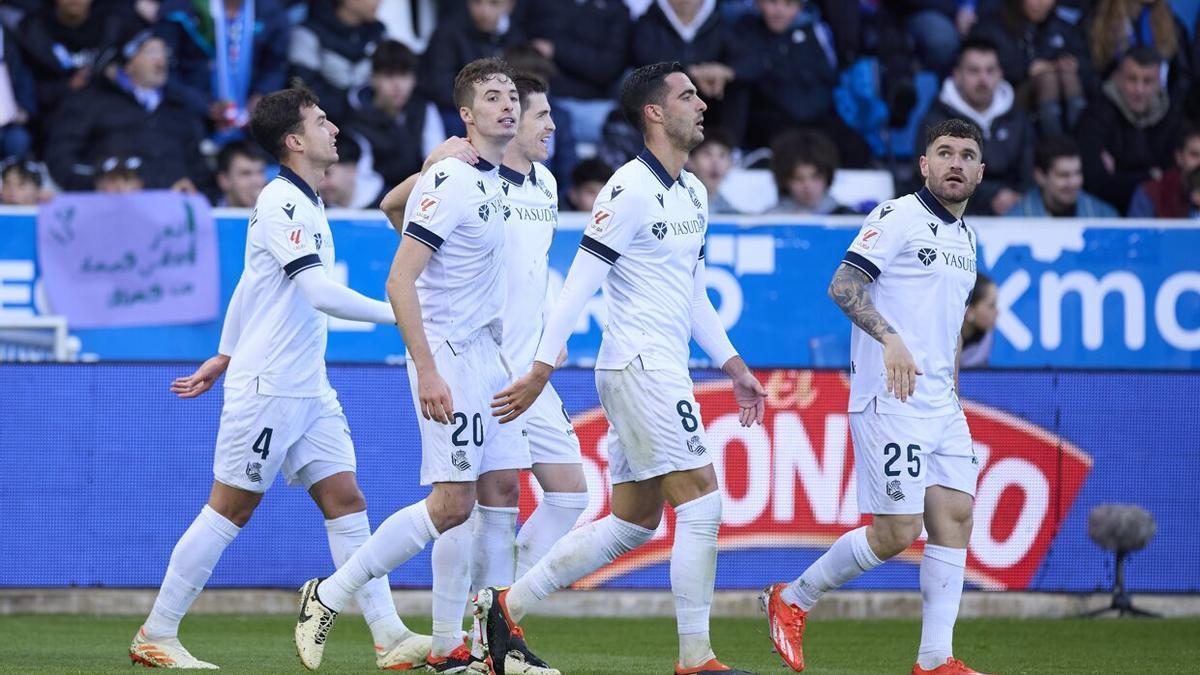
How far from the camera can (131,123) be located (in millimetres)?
14180

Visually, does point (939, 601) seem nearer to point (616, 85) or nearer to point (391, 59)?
point (391, 59)

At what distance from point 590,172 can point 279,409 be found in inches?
224

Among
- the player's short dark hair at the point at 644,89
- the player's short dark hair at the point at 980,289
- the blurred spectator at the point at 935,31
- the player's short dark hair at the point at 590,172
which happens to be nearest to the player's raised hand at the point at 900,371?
the player's short dark hair at the point at 644,89

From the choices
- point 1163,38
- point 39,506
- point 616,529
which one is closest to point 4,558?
point 39,506

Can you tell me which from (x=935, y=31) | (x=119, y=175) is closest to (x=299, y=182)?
(x=119, y=175)

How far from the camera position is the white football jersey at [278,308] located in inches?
323

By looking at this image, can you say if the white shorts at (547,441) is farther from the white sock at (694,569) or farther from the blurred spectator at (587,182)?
the blurred spectator at (587,182)

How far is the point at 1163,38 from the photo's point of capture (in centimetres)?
1664

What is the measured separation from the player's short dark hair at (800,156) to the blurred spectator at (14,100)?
5737mm

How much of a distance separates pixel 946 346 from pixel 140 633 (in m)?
3.81

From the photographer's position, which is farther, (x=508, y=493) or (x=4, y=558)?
(x=4, y=558)

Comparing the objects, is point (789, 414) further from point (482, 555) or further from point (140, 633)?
point (140, 633)

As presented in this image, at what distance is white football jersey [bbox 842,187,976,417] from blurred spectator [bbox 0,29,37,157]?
8.24 m

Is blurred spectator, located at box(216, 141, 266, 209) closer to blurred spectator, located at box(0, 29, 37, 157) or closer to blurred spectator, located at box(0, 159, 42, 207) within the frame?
blurred spectator, located at box(0, 159, 42, 207)
